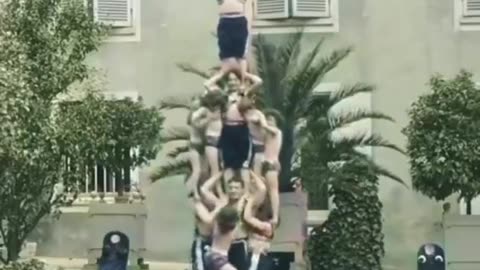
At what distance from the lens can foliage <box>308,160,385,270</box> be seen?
20828 millimetres

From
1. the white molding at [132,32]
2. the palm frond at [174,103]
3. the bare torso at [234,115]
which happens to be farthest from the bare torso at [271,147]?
the white molding at [132,32]

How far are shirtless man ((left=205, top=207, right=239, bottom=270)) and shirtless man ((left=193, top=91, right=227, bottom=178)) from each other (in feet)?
2.85

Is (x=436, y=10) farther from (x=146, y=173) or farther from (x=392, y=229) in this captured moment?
(x=146, y=173)

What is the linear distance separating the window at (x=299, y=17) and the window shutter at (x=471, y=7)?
2.28 m

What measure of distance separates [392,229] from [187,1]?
554cm

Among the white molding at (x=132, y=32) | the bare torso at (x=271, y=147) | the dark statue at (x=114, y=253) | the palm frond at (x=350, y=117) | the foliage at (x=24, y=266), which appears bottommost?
the foliage at (x=24, y=266)

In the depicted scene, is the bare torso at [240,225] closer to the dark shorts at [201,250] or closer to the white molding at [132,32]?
the dark shorts at [201,250]

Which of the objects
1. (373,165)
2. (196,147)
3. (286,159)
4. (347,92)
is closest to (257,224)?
(196,147)

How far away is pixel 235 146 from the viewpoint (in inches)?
549

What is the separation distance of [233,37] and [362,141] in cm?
716

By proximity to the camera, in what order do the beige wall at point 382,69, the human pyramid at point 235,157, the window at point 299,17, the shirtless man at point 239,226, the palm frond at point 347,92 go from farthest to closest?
1. the window at point 299,17
2. the beige wall at point 382,69
3. the palm frond at point 347,92
4. the human pyramid at point 235,157
5. the shirtless man at point 239,226

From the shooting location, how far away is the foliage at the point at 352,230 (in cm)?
2083

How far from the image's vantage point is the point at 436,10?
74.5 ft

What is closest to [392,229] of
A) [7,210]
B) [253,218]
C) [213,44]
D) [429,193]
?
[429,193]
